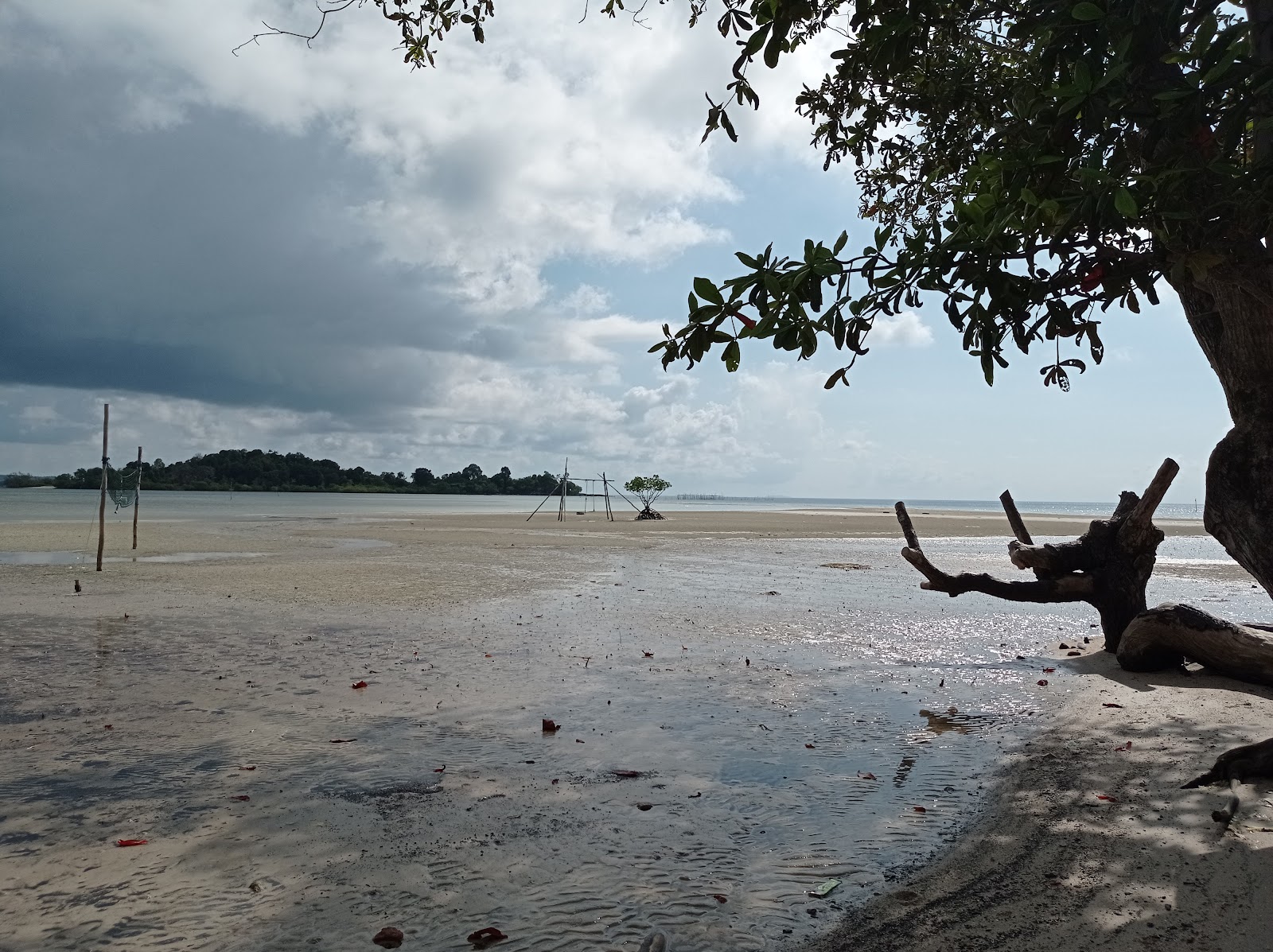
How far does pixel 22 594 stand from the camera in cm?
1353

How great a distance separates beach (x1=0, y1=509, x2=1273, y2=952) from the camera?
346cm

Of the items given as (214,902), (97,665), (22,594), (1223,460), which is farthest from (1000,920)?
(22,594)

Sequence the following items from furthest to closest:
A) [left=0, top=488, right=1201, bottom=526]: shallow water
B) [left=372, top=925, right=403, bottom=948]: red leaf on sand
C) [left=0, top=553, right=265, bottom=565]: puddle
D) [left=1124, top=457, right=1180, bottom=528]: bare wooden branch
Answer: [left=0, top=488, right=1201, bottom=526]: shallow water < [left=0, top=553, right=265, bottom=565]: puddle < [left=1124, top=457, right=1180, bottom=528]: bare wooden branch < [left=372, top=925, right=403, bottom=948]: red leaf on sand

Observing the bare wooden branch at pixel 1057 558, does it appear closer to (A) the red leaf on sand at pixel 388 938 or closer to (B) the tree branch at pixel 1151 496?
(B) the tree branch at pixel 1151 496

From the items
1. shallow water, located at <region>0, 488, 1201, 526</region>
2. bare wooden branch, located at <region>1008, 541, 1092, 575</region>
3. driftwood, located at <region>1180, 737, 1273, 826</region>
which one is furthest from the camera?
shallow water, located at <region>0, 488, 1201, 526</region>

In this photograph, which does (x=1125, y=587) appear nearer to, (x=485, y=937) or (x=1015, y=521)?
(x=1015, y=521)

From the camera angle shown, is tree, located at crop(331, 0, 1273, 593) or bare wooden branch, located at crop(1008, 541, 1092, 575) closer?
tree, located at crop(331, 0, 1273, 593)

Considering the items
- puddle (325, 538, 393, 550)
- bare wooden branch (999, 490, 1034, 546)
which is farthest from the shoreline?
puddle (325, 538, 393, 550)

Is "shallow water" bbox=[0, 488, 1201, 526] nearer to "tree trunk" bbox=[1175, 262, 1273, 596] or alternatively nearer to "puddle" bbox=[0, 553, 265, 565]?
"puddle" bbox=[0, 553, 265, 565]

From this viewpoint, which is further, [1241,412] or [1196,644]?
[1196,644]

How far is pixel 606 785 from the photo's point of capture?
200 inches

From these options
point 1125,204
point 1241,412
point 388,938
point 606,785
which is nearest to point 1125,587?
point 1241,412

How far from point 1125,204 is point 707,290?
61.2 inches

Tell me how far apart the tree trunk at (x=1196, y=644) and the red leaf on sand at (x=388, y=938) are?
7.47 meters
